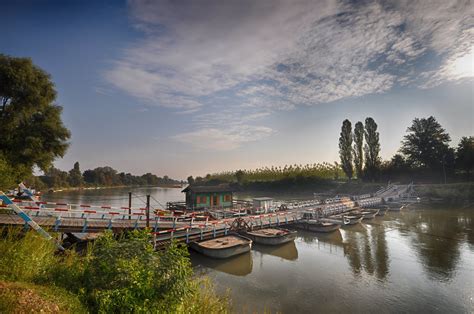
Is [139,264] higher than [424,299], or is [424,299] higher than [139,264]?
[139,264]

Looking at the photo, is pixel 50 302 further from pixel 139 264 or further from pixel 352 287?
pixel 352 287

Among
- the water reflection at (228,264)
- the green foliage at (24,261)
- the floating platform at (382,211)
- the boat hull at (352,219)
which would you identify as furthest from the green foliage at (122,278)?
the floating platform at (382,211)

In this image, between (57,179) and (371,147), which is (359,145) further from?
(57,179)

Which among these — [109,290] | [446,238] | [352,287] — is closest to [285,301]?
[352,287]

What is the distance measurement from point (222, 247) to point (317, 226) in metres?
15.2

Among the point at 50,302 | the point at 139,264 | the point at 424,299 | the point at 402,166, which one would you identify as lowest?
the point at 424,299

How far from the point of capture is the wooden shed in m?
37.1

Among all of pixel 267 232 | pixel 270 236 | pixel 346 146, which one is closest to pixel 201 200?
pixel 267 232

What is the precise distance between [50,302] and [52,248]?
229 inches

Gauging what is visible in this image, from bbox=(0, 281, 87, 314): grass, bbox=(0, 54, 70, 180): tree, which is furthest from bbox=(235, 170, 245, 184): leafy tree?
bbox=(0, 281, 87, 314): grass

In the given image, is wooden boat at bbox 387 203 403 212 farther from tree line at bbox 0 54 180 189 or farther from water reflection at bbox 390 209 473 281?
tree line at bbox 0 54 180 189

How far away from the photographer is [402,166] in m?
72.6

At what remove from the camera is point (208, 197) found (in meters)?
38.0

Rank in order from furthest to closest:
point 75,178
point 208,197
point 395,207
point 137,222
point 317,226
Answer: point 75,178 → point 395,207 → point 208,197 → point 317,226 → point 137,222
